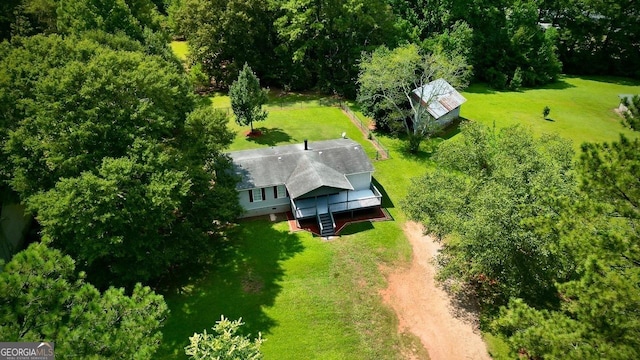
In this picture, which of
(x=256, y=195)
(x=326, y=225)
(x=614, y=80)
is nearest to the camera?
(x=326, y=225)

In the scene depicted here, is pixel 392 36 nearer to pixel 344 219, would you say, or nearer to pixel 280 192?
pixel 344 219

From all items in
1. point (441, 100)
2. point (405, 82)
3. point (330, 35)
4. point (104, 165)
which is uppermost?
point (330, 35)

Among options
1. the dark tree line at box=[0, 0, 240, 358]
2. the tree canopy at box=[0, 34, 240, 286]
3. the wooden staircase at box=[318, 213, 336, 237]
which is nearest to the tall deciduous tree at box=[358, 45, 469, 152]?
the wooden staircase at box=[318, 213, 336, 237]

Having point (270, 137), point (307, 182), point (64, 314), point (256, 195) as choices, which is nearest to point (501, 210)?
point (307, 182)

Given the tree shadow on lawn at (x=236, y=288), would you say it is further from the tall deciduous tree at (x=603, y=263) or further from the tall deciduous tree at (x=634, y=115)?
the tall deciduous tree at (x=634, y=115)

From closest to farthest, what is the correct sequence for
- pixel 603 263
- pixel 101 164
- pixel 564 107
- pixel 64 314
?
pixel 64 314
pixel 603 263
pixel 101 164
pixel 564 107

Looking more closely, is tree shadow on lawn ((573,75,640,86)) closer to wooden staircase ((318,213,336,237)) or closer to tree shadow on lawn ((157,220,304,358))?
wooden staircase ((318,213,336,237))

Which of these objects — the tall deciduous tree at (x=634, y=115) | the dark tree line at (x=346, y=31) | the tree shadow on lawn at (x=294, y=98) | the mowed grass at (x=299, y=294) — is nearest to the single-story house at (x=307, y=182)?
the mowed grass at (x=299, y=294)
